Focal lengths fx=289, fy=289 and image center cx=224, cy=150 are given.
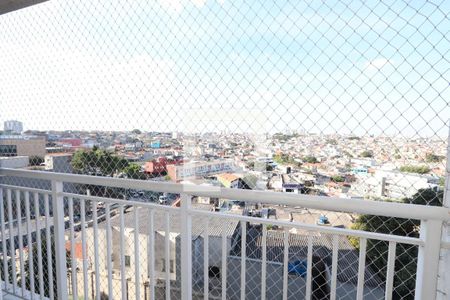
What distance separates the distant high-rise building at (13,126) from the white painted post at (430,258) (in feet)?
9.97

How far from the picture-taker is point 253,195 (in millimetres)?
1477

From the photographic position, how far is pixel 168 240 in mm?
1773

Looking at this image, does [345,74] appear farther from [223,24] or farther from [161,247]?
[161,247]

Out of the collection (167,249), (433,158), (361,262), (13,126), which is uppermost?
(13,126)

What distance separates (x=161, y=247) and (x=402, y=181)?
177cm

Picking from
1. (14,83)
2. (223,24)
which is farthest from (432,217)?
(14,83)

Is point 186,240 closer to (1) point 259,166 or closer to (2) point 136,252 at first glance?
(2) point 136,252

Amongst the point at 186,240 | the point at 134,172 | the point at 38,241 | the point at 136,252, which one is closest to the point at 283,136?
the point at 186,240

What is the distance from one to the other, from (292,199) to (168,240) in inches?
32.7

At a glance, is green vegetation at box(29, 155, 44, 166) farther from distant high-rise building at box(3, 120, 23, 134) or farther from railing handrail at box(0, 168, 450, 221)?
railing handrail at box(0, 168, 450, 221)

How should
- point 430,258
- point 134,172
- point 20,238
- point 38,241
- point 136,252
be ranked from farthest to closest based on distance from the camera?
point 20,238
point 38,241
point 134,172
point 136,252
point 430,258

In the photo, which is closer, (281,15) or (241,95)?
(281,15)

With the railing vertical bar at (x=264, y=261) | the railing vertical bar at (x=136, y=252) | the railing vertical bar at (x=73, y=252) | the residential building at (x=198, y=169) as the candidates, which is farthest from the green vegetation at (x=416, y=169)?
the railing vertical bar at (x=73, y=252)

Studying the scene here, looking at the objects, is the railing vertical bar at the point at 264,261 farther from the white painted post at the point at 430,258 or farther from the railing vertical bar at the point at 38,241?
the railing vertical bar at the point at 38,241
